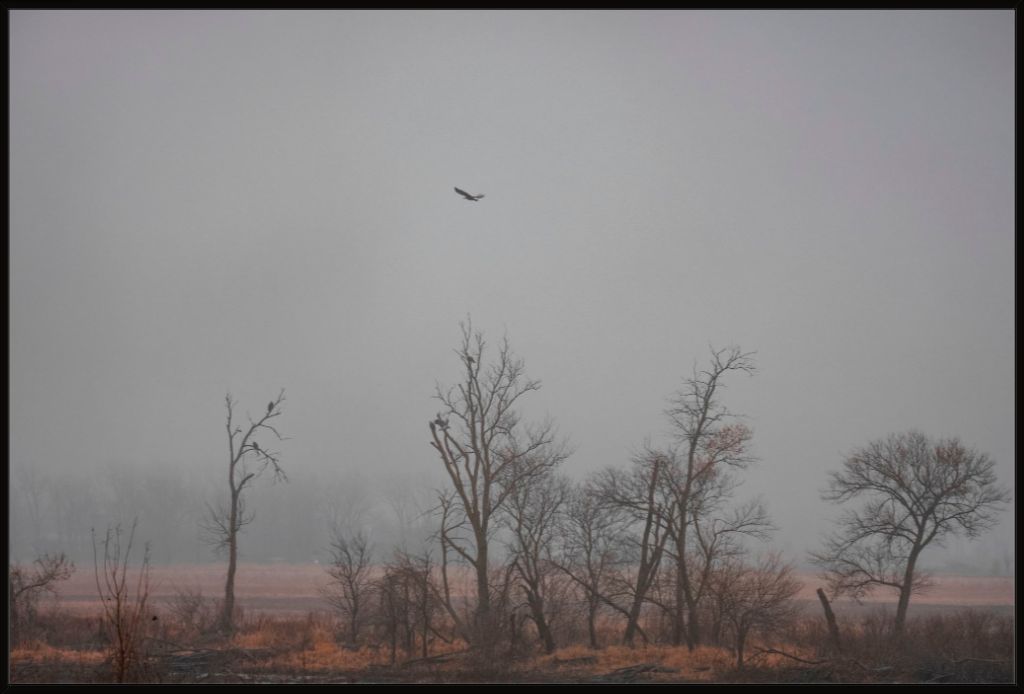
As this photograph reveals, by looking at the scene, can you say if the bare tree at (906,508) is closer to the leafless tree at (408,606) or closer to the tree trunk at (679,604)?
the tree trunk at (679,604)

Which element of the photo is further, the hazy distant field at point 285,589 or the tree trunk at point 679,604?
the hazy distant field at point 285,589

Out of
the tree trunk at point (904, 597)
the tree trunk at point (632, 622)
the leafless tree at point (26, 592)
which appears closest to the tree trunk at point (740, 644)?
the tree trunk at point (632, 622)

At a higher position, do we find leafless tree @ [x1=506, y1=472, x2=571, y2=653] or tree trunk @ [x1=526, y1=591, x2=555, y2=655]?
leafless tree @ [x1=506, y1=472, x2=571, y2=653]

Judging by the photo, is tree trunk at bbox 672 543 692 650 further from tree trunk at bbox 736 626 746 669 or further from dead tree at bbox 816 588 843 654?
dead tree at bbox 816 588 843 654

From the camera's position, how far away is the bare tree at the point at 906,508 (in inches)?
1233

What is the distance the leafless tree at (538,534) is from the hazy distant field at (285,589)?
12774 mm

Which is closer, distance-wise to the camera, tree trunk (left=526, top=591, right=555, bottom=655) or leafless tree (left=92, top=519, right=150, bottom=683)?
leafless tree (left=92, top=519, right=150, bottom=683)

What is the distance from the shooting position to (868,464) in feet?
108

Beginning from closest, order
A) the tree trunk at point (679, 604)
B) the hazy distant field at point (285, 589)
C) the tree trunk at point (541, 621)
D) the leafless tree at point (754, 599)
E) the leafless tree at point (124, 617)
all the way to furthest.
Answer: the leafless tree at point (124, 617), the leafless tree at point (754, 599), the tree trunk at point (541, 621), the tree trunk at point (679, 604), the hazy distant field at point (285, 589)

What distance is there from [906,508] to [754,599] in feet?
25.7

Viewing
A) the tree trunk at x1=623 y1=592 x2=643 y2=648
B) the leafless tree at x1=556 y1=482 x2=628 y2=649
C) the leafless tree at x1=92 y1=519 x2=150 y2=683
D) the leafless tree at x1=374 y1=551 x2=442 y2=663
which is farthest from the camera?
the leafless tree at x1=556 y1=482 x2=628 y2=649

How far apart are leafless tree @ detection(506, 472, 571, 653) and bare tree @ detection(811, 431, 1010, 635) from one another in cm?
975

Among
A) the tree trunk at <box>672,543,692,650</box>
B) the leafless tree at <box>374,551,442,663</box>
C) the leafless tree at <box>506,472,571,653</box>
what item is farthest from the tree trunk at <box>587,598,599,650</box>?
the leafless tree at <box>374,551,442,663</box>

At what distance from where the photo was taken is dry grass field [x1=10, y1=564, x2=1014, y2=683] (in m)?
27.2
